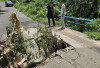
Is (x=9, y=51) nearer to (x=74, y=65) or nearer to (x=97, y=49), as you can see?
(x=74, y=65)

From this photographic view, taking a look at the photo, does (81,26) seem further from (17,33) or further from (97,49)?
(17,33)

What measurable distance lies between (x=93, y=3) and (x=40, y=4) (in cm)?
707

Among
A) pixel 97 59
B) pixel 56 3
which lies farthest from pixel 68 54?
pixel 56 3

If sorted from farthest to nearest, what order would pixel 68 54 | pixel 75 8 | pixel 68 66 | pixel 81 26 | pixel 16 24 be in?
Result: pixel 75 8, pixel 81 26, pixel 16 24, pixel 68 54, pixel 68 66

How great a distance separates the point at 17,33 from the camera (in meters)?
5.18

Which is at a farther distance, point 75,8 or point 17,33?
point 75,8

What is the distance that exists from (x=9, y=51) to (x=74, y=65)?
2435mm

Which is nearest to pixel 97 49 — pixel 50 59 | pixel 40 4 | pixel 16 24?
pixel 50 59

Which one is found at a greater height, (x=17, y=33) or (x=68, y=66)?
(x=17, y=33)

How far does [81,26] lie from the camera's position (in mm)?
8258

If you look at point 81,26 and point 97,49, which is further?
point 81,26

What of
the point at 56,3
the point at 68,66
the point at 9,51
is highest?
the point at 56,3

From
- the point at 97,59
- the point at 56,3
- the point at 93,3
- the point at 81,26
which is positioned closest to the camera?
the point at 97,59

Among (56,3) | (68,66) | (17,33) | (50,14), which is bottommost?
(68,66)
